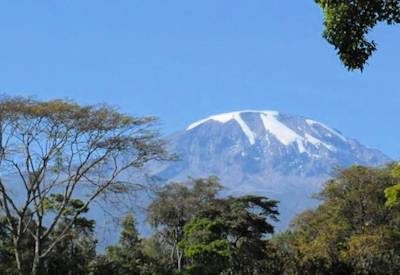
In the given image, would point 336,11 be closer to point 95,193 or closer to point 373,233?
point 95,193

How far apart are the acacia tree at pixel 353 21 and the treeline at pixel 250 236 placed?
37.9 metres

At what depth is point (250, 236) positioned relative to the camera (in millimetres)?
53000

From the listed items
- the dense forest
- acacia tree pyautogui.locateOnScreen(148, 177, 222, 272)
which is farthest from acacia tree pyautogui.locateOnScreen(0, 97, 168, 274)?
acacia tree pyautogui.locateOnScreen(148, 177, 222, 272)

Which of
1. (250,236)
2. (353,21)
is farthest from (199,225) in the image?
(353,21)

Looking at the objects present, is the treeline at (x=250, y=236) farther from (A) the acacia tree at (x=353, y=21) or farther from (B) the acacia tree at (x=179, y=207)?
(A) the acacia tree at (x=353, y=21)

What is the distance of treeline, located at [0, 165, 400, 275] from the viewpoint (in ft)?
162

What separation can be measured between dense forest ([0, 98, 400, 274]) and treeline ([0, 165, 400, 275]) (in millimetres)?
78

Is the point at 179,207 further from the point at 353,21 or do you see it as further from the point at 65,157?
the point at 353,21

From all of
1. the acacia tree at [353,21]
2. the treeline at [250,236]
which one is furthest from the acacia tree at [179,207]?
the acacia tree at [353,21]

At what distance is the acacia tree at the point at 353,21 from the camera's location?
8.38 meters

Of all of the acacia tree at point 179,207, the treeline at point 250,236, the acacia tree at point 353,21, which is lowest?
the acacia tree at point 353,21

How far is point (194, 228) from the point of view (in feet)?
167

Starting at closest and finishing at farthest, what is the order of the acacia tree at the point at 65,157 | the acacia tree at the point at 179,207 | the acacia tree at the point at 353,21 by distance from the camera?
the acacia tree at the point at 353,21, the acacia tree at the point at 65,157, the acacia tree at the point at 179,207

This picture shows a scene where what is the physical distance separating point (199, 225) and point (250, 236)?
14.0ft
